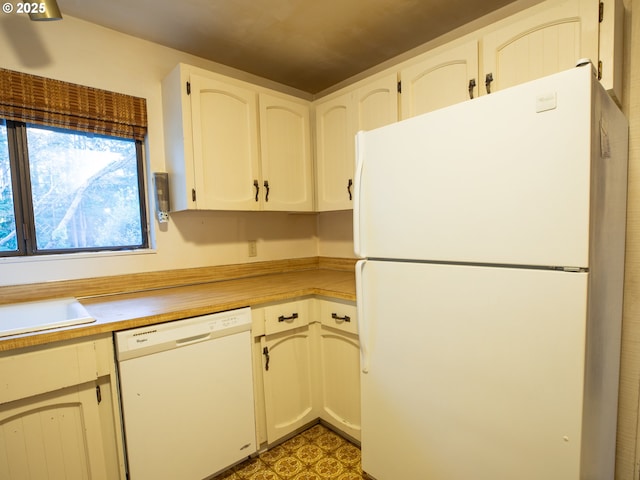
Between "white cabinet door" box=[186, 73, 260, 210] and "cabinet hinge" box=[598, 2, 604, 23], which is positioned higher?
"cabinet hinge" box=[598, 2, 604, 23]

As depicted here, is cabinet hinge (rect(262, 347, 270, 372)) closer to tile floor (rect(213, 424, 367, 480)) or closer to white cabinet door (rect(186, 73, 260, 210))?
tile floor (rect(213, 424, 367, 480))

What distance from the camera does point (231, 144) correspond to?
1843 millimetres

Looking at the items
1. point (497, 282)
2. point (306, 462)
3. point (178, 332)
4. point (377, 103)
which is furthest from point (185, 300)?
point (377, 103)

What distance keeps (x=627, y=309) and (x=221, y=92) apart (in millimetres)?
2194

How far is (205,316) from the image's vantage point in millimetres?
1400

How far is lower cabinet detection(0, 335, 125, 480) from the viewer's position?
104cm

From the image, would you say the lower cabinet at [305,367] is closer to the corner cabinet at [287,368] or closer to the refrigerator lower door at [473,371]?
the corner cabinet at [287,368]

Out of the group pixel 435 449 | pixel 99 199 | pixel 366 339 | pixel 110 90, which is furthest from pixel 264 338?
pixel 110 90

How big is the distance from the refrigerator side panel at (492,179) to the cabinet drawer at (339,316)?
1.56 ft

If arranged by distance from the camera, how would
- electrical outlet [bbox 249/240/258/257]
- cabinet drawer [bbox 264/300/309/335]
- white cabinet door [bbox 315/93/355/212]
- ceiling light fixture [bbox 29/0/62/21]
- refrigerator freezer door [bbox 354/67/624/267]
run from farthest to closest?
1. electrical outlet [bbox 249/240/258/257]
2. white cabinet door [bbox 315/93/355/212]
3. cabinet drawer [bbox 264/300/309/335]
4. ceiling light fixture [bbox 29/0/62/21]
5. refrigerator freezer door [bbox 354/67/624/267]

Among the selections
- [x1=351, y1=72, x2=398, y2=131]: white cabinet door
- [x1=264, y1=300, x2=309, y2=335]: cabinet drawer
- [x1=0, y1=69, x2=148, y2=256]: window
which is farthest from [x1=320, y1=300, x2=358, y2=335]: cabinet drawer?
[x1=0, y1=69, x2=148, y2=256]: window

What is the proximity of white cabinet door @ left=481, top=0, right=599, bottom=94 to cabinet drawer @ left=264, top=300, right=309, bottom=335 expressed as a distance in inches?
54.8

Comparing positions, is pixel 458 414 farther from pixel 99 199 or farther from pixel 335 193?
pixel 99 199

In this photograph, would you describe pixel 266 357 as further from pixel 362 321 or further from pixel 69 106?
pixel 69 106
